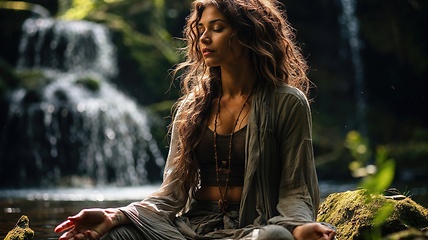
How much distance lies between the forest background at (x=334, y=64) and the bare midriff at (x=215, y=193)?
1197 centimetres

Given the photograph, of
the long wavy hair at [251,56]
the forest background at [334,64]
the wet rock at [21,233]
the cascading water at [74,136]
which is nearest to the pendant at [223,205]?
the long wavy hair at [251,56]

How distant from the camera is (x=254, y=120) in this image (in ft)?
14.1

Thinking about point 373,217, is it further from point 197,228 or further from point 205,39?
point 205,39

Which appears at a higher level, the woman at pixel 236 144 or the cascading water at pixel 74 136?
the woman at pixel 236 144

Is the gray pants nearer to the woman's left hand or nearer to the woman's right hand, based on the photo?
the woman's right hand

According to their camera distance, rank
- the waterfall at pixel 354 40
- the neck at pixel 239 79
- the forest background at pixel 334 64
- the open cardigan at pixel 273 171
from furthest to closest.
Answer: the waterfall at pixel 354 40 → the forest background at pixel 334 64 → the neck at pixel 239 79 → the open cardigan at pixel 273 171

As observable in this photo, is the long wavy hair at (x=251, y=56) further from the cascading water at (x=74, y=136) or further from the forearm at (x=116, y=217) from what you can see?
the cascading water at (x=74, y=136)

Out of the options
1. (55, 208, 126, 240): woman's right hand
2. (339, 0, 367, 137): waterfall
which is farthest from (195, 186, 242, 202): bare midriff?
(339, 0, 367, 137): waterfall

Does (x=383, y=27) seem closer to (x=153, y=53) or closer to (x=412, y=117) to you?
(x=412, y=117)

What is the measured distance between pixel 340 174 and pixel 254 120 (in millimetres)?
13749

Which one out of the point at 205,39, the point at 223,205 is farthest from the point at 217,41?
the point at 223,205

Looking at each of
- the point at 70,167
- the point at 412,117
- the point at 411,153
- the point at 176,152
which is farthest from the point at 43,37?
the point at 176,152

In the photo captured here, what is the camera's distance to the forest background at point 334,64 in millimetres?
17891

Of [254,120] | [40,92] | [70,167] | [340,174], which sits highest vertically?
[254,120]
